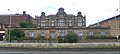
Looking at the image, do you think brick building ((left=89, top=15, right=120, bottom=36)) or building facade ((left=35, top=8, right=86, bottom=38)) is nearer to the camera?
brick building ((left=89, top=15, right=120, bottom=36))

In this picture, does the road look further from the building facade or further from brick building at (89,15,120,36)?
the building facade

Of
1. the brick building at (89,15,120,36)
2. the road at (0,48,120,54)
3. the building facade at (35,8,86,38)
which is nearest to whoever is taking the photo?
the road at (0,48,120,54)

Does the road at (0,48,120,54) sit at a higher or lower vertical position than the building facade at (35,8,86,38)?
lower

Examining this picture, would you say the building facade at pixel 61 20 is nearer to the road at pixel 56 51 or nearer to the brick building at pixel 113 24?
the brick building at pixel 113 24

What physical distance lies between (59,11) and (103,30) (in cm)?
3323

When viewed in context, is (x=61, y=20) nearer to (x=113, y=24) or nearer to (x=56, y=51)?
(x=113, y=24)

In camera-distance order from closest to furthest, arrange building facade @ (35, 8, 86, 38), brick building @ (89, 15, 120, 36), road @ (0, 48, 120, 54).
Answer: road @ (0, 48, 120, 54)
brick building @ (89, 15, 120, 36)
building facade @ (35, 8, 86, 38)

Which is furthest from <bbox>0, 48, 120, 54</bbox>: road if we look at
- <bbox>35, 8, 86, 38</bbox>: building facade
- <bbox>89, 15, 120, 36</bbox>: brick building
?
<bbox>35, 8, 86, 38</bbox>: building facade

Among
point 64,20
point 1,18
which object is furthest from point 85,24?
point 1,18

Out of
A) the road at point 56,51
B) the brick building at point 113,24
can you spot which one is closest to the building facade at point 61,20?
the brick building at point 113,24

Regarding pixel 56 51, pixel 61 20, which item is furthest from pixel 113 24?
pixel 56 51

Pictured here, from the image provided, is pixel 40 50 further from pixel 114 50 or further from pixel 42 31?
pixel 42 31

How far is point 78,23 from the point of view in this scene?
349ft

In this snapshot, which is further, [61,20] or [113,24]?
[61,20]
